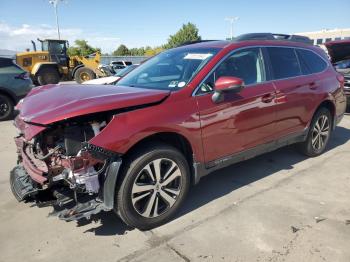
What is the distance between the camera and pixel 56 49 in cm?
1923

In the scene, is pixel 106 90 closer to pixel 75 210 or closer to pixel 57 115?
pixel 57 115

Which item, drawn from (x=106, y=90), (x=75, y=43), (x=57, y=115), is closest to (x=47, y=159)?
(x=57, y=115)

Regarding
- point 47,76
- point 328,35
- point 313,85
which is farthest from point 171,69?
point 328,35

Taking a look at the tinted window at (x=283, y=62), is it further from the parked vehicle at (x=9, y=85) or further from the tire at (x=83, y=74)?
the tire at (x=83, y=74)

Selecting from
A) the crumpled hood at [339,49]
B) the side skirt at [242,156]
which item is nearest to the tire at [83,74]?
the crumpled hood at [339,49]

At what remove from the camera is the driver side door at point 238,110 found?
11.6 feet

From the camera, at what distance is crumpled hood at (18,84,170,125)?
284cm

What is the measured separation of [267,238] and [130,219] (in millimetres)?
1268

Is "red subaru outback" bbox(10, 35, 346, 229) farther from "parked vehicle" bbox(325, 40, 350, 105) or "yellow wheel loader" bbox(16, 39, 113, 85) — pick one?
"yellow wheel loader" bbox(16, 39, 113, 85)

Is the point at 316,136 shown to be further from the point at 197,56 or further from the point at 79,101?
the point at 79,101

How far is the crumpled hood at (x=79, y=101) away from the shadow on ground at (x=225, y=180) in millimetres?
1217

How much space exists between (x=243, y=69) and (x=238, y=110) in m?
0.57

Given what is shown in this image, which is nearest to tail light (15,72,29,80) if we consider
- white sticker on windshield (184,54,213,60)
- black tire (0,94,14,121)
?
black tire (0,94,14,121)

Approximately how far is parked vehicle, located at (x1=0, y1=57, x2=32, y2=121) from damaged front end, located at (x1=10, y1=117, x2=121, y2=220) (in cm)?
691
